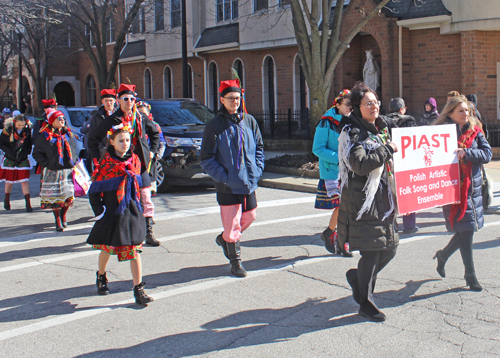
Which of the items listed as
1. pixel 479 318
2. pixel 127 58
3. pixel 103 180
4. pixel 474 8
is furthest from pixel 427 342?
pixel 127 58

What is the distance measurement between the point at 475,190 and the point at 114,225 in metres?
3.26

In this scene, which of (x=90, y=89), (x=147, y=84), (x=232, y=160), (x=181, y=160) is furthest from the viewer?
(x=90, y=89)

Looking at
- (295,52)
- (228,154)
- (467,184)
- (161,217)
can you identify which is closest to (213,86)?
(295,52)

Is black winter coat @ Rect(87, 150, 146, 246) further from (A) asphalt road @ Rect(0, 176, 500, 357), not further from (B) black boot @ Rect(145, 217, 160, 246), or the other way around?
(B) black boot @ Rect(145, 217, 160, 246)

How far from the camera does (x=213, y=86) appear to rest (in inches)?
1117

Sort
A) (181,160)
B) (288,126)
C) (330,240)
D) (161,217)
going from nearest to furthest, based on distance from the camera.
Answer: (330,240)
(161,217)
(181,160)
(288,126)

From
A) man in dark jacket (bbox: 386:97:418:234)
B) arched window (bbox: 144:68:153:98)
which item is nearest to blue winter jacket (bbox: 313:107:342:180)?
man in dark jacket (bbox: 386:97:418:234)

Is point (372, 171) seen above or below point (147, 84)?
below

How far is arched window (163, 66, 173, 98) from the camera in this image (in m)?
31.0

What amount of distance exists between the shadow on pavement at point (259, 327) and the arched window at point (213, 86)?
2359cm

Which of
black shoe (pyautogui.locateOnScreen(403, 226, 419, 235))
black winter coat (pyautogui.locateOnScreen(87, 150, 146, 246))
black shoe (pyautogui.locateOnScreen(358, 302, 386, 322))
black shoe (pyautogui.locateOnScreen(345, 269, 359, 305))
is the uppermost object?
black winter coat (pyautogui.locateOnScreen(87, 150, 146, 246))

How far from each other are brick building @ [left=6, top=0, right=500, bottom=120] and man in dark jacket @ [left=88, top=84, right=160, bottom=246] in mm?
10054

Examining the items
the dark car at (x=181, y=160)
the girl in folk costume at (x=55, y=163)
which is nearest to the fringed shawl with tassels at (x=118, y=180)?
the girl in folk costume at (x=55, y=163)

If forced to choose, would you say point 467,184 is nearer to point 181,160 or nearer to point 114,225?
point 114,225
